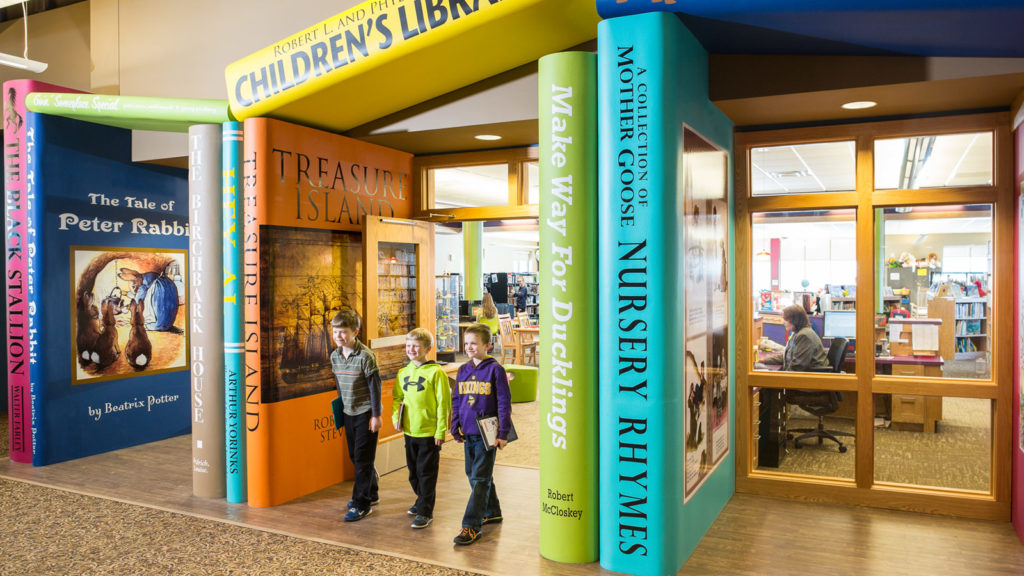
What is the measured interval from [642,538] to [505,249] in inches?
807

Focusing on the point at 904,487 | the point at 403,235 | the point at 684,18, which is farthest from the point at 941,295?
the point at 403,235

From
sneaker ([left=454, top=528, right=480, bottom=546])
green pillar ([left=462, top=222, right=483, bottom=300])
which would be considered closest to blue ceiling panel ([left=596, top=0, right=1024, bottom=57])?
sneaker ([left=454, top=528, right=480, bottom=546])

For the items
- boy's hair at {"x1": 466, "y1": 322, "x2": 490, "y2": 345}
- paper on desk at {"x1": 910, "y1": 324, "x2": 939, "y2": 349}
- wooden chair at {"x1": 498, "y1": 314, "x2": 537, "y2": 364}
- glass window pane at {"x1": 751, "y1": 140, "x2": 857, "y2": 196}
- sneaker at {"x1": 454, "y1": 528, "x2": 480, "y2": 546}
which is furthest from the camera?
wooden chair at {"x1": 498, "y1": 314, "x2": 537, "y2": 364}

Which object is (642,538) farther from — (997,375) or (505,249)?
(505,249)

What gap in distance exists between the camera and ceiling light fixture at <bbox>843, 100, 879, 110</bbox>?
4.23 metres

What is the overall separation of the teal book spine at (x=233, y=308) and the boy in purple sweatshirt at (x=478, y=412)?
163 centimetres

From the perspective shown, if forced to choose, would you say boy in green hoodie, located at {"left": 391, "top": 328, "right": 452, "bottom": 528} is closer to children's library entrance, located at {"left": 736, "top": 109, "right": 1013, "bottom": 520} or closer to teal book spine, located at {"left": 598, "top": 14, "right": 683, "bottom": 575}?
teal book spine, located at {"left": 598, "top": 14, "right": 683, "bottom": 575}

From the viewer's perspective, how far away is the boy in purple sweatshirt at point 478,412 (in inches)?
157

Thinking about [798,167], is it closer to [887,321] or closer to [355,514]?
[887,321]

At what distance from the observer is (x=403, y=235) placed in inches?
217

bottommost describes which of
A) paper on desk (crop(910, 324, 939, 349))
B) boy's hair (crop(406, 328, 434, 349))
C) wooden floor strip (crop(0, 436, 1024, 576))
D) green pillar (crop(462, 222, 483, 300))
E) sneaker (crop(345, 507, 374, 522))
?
wooden floor strip (crop(0, 436, 1024, 576))

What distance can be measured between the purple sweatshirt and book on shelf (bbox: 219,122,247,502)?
5.48 feet

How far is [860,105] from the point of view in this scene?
430 centimetres

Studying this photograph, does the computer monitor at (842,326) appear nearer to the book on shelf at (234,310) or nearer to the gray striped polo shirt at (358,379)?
the gray striped polo shirt at (358,379)
